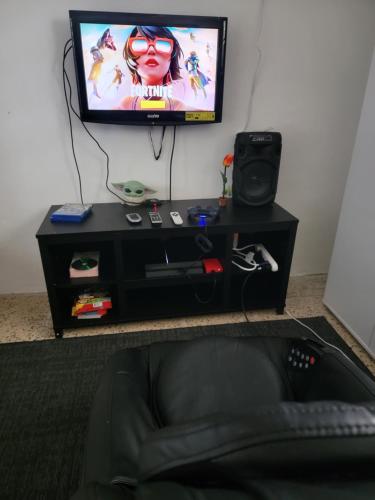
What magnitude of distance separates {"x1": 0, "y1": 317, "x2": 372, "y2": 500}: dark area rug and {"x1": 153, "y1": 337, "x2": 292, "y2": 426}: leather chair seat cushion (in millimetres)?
514

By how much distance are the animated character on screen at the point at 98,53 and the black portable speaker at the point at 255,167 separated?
0.79 meters

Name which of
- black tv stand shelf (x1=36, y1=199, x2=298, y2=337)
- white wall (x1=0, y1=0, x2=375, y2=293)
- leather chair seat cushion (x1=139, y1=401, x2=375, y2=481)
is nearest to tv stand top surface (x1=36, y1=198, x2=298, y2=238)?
black tv stand shelf (x1=36, y1=199, x2=298, y2=337)

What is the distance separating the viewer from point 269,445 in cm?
39

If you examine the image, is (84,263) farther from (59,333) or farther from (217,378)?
(217,378)

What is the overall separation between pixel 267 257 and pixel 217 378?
3.44ft

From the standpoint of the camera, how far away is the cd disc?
177 centimetres

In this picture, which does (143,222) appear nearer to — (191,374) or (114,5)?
(191,374)

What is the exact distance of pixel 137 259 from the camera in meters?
1.97

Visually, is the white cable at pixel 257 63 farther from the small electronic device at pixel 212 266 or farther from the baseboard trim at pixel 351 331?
the baseboard trim at pixel 351 331

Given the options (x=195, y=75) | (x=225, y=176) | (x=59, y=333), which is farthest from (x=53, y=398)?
(x=195, y=75)

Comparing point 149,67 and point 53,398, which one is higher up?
point 149,67

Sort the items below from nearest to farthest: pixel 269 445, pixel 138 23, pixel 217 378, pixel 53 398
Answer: pixel 269 445
pixel 217 378
pixel 53 398
pixel 138 23

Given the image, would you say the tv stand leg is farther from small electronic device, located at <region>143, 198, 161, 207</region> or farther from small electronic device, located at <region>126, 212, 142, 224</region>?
small electronic device, located at <region>143, 198, 161, 207</region>

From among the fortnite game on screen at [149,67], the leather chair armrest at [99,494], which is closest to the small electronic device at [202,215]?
the fortnite game on screen at [149,67]
